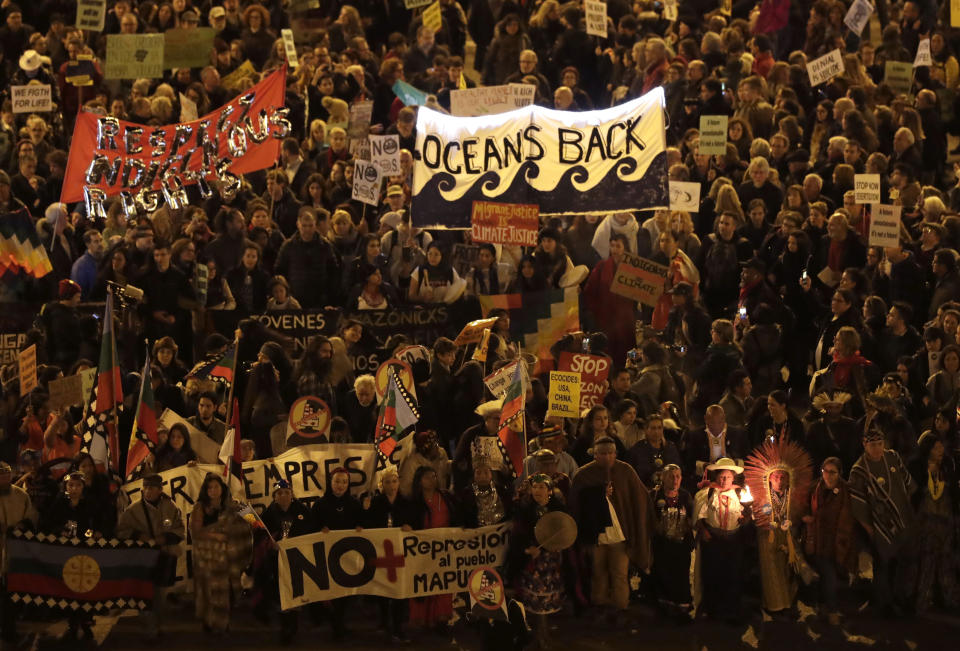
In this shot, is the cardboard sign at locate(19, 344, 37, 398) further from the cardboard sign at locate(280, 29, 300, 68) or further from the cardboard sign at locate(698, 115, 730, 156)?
the cardboard sign at locate(698, 115, 730, 156)

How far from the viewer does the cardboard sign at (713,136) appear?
69.6ft

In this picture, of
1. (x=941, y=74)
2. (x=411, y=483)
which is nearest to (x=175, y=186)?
(x=411, y=483)

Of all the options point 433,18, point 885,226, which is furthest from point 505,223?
point 433,18

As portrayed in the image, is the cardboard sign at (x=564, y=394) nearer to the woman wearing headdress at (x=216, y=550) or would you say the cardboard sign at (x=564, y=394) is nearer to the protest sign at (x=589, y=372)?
the protest sign at (x=589, y=372)

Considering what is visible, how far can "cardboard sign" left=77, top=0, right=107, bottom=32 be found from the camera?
24.5m

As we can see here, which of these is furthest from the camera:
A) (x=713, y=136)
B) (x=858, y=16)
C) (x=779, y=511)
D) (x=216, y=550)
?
(x=858, y=16)

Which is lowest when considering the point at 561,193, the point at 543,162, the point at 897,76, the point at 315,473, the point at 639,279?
the point at 315,473

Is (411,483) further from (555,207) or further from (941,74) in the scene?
(941,74)

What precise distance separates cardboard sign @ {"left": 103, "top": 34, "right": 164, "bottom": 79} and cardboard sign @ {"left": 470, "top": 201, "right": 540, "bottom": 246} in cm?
662

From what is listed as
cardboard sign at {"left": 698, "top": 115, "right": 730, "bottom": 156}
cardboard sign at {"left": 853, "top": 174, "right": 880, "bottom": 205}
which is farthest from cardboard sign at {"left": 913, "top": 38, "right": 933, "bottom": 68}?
cardboard sign at {"left": 853, "top": 174, "right": 880, "bottom": 205}

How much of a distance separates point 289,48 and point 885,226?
28.2 ft

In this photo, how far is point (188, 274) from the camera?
19.2 meters

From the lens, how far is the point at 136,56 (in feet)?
78.9

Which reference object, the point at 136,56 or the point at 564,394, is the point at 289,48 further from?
the point at 564,394
